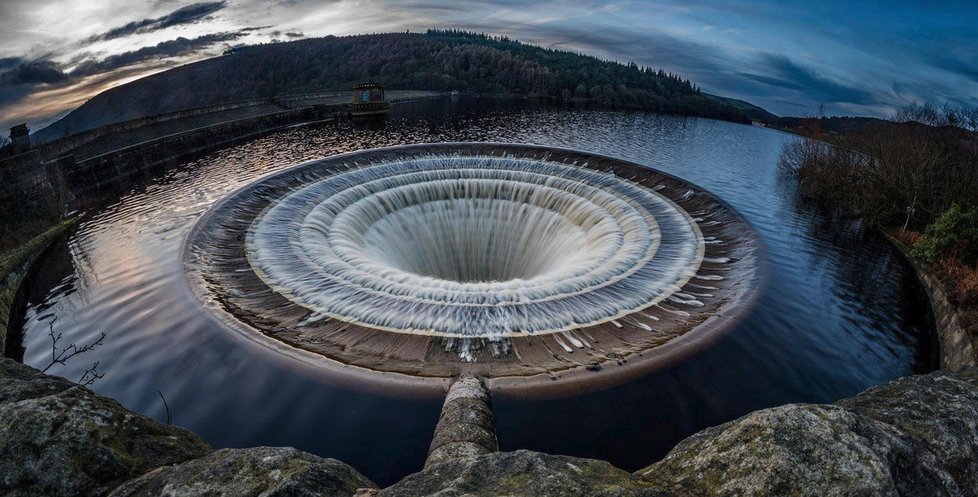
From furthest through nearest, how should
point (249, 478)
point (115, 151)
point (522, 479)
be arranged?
point (115, 151), point (249, 478), point (522, 479)

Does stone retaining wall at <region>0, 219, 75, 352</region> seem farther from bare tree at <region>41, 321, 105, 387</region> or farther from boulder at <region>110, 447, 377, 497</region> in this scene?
boulder at <region>110, 447, 377, 497</region>

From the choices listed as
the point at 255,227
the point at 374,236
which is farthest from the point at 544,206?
the point at 255,227

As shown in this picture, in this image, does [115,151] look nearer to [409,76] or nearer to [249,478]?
[249,478]

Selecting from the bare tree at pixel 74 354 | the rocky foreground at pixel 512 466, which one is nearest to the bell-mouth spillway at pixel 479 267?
the bare tree at pixel 74 354

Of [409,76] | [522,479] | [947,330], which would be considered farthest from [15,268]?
[409,76]

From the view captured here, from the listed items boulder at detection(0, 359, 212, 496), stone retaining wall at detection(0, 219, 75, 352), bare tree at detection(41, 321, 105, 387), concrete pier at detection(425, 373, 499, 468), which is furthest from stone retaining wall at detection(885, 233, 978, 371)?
stone retaining wall at detection(0, 219, 75, 352)

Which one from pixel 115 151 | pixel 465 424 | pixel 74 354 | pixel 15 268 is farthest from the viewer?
pixel 115 151

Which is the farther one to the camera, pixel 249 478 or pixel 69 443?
pixel 69 443

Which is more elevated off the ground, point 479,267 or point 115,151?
point 115,151
